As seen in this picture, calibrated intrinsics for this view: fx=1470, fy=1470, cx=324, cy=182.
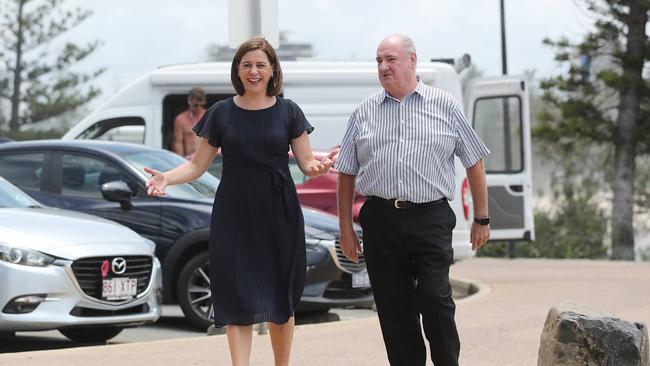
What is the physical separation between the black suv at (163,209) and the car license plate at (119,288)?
1221mm

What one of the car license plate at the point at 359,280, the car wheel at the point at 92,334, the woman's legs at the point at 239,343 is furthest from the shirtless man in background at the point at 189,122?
the woman's legs at the point at 239,343

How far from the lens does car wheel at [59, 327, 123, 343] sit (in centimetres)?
1059

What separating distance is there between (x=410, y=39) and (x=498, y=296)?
25.1 feet

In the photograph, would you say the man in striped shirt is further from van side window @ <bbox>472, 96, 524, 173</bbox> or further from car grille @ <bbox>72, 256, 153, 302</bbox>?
van side window @ <bbox>472, 96, 524, 173</bbox>

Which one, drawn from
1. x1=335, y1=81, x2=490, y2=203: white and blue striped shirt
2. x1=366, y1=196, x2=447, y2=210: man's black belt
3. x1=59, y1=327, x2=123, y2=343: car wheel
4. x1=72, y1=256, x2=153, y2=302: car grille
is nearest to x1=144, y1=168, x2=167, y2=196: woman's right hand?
x1=335, y1=81, x2=490, y2=203: white and blue striped shirt

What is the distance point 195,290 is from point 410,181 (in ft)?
16.4

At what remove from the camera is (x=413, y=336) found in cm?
705

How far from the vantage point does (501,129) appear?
1956cm

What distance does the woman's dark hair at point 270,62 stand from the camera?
22.9 ft

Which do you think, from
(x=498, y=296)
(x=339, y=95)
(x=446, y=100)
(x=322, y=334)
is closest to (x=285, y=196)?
(x=446, y=100)

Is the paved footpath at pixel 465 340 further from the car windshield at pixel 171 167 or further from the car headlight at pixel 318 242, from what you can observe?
the car windshield at pixel 171 167

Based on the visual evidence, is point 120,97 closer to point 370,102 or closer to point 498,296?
point 498,296

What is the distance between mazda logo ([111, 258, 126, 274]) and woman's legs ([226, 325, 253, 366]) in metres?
3.23

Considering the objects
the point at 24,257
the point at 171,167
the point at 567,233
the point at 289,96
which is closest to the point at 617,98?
the point at 567,233
